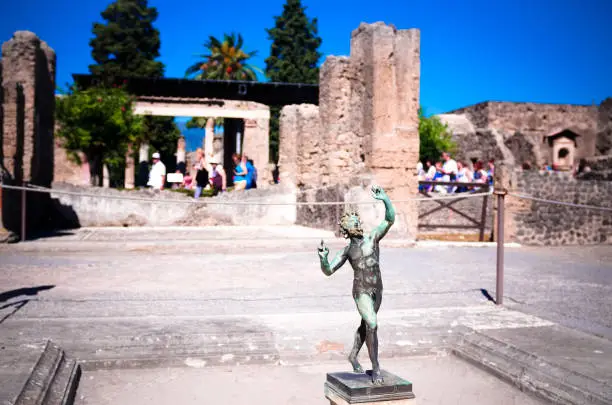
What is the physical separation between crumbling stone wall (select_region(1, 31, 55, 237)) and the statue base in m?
8.93

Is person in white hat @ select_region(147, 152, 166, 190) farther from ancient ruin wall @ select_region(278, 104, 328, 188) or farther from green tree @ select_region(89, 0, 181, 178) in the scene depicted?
green tree @ select_region(89, 0, 181, 178)

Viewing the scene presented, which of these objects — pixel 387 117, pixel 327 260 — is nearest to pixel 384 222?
pixel 327 260

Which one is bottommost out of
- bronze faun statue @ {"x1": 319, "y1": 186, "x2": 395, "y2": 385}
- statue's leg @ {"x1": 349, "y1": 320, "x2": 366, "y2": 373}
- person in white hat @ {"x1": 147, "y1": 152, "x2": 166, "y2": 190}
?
statue's leg @ {"x1": 349, "y1": 320, "x2": 366, "y2": 373}

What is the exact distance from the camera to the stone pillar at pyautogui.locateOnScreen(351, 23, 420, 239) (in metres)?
12.2

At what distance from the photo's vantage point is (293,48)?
47.0 metres

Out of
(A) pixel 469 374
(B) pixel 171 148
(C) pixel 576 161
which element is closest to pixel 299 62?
(B) pixel 171 148

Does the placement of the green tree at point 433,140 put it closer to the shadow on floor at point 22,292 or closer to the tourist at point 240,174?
the tourist at point 240,174

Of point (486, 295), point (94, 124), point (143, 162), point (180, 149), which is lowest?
point (486, 295)

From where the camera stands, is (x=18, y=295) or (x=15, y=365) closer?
(x=15, y=365)

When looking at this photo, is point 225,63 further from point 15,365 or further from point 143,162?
point 15,365

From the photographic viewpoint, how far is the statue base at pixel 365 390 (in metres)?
3.09

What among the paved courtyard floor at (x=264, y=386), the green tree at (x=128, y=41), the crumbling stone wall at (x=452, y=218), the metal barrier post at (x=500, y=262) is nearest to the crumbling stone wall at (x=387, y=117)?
the crumbling stone wall at (x=452, y=218)

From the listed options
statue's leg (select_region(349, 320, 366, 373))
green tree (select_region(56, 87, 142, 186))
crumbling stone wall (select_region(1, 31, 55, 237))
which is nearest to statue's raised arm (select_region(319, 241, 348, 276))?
statue's leg (select_region(349, 320, 366, 373))

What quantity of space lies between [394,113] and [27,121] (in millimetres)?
8355
